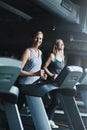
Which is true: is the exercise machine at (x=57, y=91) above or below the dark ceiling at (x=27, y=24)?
below

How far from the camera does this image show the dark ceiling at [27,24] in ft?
37.1

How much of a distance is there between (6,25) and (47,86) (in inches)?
395

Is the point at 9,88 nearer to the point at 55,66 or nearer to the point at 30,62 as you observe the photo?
the point at 30,62

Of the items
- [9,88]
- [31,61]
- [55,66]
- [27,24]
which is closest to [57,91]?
[31,61]

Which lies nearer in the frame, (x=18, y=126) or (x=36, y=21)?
(x=18, y=126)

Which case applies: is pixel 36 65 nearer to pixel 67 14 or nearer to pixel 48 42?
pixel 67 14

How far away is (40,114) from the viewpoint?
12.9 feet

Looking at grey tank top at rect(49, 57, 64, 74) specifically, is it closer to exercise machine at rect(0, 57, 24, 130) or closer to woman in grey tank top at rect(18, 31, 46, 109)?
woman in grey tank top at rect(18, 31, 46, 109)

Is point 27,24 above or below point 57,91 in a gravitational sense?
above

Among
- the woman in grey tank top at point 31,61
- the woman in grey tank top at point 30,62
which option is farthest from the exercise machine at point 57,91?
the woman in grey tank top at point 31,61

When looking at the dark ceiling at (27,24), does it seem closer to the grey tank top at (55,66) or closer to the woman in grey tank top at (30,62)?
the grey tank top at (55,66)

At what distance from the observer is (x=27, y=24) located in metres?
13.2

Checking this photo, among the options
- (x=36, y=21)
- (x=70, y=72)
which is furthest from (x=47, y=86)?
(x=36, y=21)

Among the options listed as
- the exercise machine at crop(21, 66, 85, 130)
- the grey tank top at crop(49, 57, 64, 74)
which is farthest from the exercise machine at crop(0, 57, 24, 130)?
the grey tank top at crop(49, 57, 64, 74)
